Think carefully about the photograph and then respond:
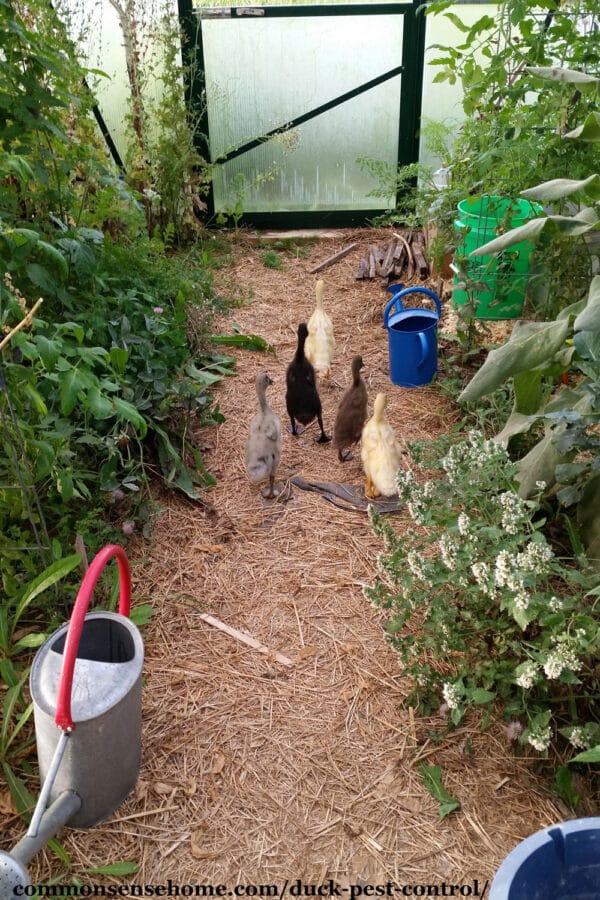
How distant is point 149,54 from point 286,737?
22.1 feet

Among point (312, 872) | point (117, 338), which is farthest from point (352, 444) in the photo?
point (312, 872)

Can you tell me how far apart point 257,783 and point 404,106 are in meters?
6.76

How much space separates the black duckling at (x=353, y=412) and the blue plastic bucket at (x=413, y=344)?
661mm

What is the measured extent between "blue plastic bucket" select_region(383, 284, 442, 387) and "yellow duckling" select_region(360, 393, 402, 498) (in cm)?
96

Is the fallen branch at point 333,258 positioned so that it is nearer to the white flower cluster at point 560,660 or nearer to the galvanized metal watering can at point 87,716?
the galvanized metal watering can at point 87,716

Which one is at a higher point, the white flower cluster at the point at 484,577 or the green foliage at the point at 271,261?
the white flower cluster at the point at 484,577

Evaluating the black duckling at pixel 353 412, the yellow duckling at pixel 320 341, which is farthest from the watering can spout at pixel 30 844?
the yellow duckling at pixel 320 341

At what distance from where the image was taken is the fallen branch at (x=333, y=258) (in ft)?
21.8

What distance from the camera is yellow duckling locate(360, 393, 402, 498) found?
3.58m

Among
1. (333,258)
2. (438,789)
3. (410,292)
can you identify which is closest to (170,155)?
(333,258)

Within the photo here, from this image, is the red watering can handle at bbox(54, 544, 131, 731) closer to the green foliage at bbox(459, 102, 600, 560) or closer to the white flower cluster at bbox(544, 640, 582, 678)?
the white flower cluster at bbox(544, 640, 582, 678)

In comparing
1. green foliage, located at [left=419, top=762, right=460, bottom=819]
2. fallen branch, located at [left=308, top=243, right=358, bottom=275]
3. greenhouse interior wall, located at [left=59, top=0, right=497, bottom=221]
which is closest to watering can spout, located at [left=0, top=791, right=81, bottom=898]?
green foliage, located at [left=419, top=762, right=460, bottom=819]

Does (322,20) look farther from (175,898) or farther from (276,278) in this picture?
(175,898)

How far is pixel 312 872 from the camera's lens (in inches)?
83.5
